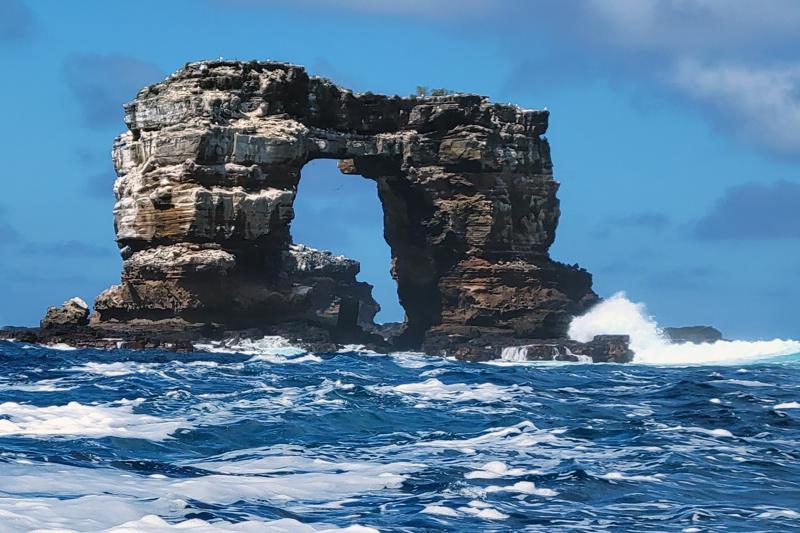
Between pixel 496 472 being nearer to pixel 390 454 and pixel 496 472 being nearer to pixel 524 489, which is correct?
pixel 524 489

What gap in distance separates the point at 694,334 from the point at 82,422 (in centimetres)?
5893

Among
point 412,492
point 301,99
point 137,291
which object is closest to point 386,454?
point 412,492

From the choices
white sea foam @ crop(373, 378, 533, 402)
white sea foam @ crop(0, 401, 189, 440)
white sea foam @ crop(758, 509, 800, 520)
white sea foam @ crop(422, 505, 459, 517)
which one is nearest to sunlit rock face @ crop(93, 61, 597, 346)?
white sea foam @ crop(373, 378, 533, 402)

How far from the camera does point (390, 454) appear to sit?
20.8 metres

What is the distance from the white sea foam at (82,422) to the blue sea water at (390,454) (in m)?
0.07

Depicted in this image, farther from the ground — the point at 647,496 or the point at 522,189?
the point at 522,189

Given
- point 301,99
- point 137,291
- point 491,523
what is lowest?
point 491,523

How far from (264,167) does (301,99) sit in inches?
207

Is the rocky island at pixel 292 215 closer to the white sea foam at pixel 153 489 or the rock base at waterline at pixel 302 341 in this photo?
the rock base at waterline at pixel 302 341

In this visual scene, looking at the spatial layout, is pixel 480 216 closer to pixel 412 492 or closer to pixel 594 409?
pixel 594 409

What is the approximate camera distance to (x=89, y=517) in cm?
1403

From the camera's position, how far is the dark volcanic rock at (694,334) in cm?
7562

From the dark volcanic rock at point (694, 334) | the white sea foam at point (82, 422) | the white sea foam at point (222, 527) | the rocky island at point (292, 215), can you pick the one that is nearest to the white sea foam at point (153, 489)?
the white sea foam at point (222, 527)

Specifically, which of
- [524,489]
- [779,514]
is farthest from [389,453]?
[779,514]
